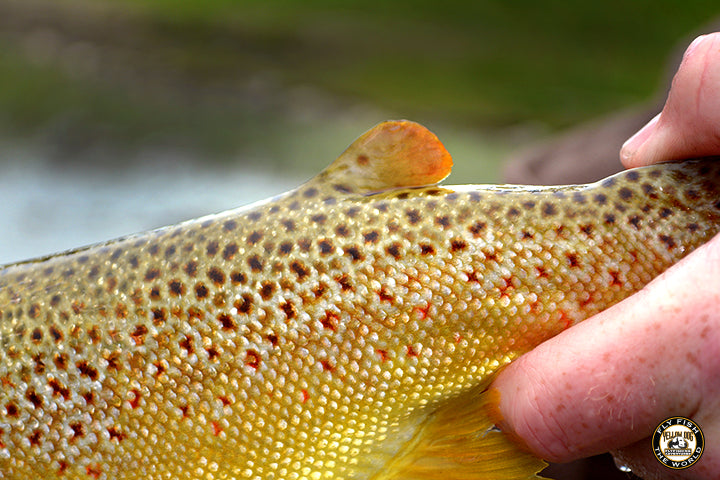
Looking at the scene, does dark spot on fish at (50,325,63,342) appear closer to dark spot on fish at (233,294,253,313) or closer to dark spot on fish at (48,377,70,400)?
dark spot on fish at (48,377,70,400)

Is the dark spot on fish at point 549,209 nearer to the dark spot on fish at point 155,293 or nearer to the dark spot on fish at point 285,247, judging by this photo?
the dark spot on fish at point 285,247

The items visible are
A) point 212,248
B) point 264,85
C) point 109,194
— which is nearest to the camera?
point 212,248

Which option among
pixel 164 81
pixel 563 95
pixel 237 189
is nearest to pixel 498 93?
pixel 563 95

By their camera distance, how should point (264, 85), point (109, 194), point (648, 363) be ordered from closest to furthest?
point (648, 363) → point (109, 194) → point (264, 85)

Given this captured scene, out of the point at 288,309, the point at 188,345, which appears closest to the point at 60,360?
the point at 188,345

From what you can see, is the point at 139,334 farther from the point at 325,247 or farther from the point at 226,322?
the point at 325,247

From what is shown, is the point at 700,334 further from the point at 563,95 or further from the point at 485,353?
the point at 563,95

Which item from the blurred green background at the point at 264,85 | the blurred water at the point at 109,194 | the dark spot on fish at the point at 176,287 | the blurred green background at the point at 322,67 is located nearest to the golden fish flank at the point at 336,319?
the dark spot on fish at the point at 176,287

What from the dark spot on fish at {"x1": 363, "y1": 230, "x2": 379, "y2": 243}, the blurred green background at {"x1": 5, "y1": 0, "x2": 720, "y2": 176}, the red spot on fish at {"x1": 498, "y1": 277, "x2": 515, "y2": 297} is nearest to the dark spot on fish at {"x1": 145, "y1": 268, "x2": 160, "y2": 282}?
the dark spot on fish at {"x1": 363, "y1": 230, "x2": 379, "y2": 243}
